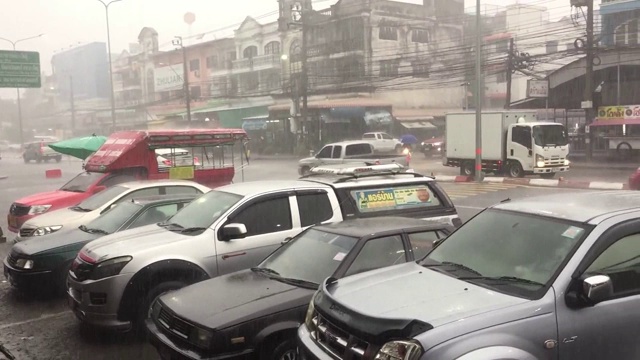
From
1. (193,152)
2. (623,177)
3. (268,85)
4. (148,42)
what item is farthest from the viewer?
(148,42)

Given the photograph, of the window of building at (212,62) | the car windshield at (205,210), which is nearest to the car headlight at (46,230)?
the car windshield at (205,210)

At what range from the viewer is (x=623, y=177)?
21000mm

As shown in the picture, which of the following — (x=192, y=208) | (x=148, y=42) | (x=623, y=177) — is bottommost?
(x=623, y=177)

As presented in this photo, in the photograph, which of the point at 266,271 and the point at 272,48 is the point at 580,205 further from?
the point at 272,48

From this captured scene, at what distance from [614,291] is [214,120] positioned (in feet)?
173

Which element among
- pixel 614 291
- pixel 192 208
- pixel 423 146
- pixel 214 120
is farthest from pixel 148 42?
pixel 614 291

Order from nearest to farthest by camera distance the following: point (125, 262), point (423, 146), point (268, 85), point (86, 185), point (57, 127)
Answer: point (125, 262) → point (86, 185) → point (423, 146) → point (268, 85) → point (57, 127)

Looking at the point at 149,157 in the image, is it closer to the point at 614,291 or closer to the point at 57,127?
the point at 614,291

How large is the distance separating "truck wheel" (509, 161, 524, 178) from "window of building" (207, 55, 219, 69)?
41.7 m

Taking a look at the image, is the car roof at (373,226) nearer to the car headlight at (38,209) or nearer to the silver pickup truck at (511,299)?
the silver pickup truck at (511,299)

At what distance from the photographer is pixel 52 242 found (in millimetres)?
6875

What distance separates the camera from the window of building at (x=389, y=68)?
146 feet

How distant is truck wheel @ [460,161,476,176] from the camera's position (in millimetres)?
22609

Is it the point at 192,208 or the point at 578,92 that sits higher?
the point at 578,92
